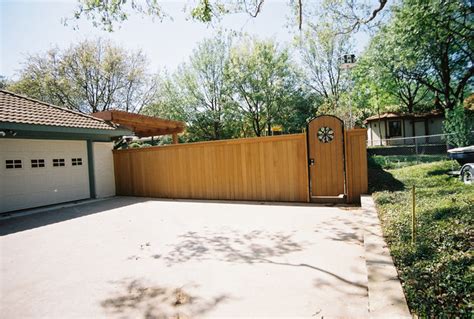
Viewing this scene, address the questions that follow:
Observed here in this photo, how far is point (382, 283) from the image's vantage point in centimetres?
223

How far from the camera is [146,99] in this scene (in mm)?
22953

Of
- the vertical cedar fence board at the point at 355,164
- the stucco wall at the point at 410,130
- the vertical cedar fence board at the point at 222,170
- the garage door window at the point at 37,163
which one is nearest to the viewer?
the vertical cedar fence board at the point at 355,164

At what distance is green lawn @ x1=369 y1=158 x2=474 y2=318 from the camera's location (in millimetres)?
1913

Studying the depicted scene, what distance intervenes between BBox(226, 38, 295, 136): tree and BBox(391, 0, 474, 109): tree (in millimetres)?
8524

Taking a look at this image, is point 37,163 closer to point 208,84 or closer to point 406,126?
point 208,84

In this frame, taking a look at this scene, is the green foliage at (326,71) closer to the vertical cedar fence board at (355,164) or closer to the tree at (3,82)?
the vertical cedar fence board at (355,164)

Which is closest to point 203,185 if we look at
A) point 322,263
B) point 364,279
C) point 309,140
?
point 309,140

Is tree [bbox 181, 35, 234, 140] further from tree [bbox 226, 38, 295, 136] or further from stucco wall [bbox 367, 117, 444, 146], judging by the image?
stucco wall [bbox 367, 117, 444, 146]

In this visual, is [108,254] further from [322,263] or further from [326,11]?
[326,11]

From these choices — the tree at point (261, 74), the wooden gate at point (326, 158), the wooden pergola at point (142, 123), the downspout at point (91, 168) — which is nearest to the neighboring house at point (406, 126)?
the tree at point (261, 74)

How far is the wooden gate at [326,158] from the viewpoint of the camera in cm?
648

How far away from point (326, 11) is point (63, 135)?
30.3ft

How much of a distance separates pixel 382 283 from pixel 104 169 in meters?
9.99

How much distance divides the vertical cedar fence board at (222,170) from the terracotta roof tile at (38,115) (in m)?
1.50
